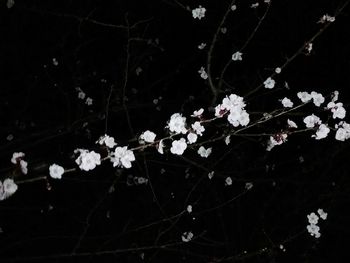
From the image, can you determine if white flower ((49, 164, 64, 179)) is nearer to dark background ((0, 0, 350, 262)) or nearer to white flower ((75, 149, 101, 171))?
white flower ((75, 149, 101, 171))

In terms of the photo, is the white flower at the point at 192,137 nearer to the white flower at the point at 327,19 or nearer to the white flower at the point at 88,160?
the white flower at the point at 88,160

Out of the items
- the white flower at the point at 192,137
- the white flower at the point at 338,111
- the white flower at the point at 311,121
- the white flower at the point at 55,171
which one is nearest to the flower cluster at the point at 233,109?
the white flower at the point at 192,137

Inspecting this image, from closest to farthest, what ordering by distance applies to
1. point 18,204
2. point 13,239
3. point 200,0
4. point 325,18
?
point 325,18, point 13,239, point 18,204, point 200,0

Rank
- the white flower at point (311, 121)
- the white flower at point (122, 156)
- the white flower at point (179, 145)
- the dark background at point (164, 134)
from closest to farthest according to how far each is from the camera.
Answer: the white flower at point (122, 156), the white flower at point (179, 145), the white flower at point (311, 121), the dark background at point (164, 134)

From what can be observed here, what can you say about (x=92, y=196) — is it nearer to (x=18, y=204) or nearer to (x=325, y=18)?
(x=18, y=204)

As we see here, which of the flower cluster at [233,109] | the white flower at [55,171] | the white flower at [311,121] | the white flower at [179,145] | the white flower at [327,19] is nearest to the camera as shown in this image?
the white flower at [55,171]

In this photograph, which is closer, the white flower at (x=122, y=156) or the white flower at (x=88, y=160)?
the white flower at (x=88, y=160)

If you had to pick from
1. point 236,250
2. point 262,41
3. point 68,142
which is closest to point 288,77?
point 262,41
